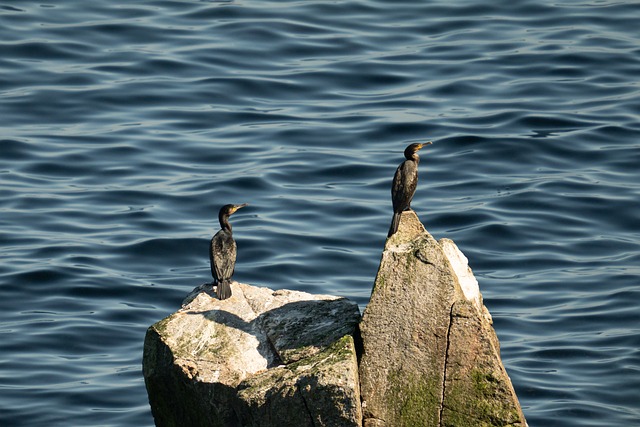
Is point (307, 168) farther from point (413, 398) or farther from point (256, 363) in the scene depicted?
point (413, 398)

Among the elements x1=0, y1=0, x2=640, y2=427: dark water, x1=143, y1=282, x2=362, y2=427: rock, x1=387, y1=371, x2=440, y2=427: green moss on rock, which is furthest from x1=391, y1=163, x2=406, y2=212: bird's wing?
x1=0, y1=0, x2=640, y2=427: dark water

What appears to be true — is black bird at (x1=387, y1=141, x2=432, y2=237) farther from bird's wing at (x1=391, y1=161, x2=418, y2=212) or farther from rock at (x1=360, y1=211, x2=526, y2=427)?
rock at (x1=360, y1=211, x2=526, y2=427)

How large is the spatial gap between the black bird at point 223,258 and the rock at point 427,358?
71.2 inches

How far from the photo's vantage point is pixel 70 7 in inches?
1323

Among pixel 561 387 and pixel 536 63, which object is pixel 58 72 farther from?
pixel 561 387

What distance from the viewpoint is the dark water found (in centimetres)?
1770

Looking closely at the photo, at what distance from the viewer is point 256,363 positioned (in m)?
9.44

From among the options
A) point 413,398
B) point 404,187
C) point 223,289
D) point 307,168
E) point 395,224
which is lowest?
point 307,168

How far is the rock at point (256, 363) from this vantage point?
8656 mm

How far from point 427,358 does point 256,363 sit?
1306 mm

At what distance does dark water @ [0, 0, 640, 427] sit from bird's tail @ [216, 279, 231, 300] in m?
4.89

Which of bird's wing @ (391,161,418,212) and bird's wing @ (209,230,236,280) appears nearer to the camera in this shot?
bird's wing @ (391,161,418,212)

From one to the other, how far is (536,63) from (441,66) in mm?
2310

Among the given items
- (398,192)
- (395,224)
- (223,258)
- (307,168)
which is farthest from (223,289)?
(307,168)
